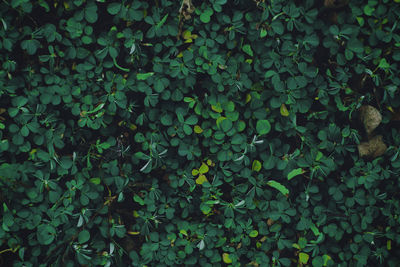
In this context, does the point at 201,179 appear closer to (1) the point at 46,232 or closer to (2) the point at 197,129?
(2) the point at 197,129

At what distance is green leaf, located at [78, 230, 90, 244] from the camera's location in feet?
6.24

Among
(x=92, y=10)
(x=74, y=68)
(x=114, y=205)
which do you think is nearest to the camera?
(x=92, y=10)

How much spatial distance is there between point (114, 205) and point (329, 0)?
171cm

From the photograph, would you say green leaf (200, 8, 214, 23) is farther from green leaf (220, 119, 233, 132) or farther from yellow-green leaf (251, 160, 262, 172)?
yellow-green leaf (251, 160, 262, 172)

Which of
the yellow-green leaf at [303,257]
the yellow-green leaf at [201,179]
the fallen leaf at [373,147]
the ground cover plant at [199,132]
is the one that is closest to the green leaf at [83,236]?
the ground cover plant at [199,132]

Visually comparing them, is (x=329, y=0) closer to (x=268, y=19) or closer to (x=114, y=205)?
(x=268, y=19)

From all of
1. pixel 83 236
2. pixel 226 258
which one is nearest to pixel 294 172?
pixel 226 258

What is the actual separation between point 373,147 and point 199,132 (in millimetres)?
1044

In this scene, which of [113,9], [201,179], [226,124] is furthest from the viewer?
[201,179]

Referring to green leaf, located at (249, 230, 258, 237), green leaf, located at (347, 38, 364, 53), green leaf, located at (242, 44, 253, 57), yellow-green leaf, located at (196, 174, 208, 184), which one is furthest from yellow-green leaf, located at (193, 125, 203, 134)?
green leaf, located at (347, 38, 364, 53)

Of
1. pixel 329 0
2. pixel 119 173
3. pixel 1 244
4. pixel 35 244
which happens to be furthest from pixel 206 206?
pixel 329 0

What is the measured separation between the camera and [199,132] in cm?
191

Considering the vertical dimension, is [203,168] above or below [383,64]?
below

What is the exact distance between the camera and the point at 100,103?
6.04 feet
